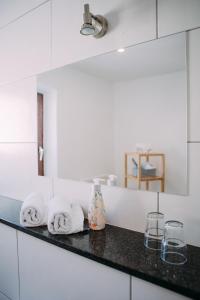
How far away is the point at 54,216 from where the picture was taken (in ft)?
3.29

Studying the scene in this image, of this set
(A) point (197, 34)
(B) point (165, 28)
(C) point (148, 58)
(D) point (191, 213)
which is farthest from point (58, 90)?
(D) point (191, 213)

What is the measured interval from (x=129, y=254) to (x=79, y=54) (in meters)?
0.97

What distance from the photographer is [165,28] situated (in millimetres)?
919

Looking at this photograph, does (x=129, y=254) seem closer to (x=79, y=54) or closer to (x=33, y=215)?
(x=33, y=215)

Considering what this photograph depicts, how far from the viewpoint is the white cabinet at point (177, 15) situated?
85 centimetres

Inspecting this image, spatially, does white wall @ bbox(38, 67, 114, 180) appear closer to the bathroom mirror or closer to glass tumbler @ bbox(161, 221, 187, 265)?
the bathroom mirror

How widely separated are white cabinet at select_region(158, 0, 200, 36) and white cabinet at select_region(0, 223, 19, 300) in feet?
3.82

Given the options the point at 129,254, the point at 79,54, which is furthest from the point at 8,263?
the point at 79,54

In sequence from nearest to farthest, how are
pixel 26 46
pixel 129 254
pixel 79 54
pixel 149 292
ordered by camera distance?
1. pixel 149 292
2. pixel 129 254
3. pixel 79 54
4. pixel 26 46

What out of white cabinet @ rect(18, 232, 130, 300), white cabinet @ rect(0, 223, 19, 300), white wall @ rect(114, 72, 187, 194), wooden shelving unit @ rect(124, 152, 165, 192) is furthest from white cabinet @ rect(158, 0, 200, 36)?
white cabinet @ rect(0, 223, 19, 300)

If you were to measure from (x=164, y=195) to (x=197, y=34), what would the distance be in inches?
24.7

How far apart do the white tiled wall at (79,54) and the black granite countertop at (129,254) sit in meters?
0.10

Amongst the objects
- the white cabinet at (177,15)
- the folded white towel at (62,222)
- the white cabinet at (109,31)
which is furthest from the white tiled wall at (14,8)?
the folded white towel at (62,222)

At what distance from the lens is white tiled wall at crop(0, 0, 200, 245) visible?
871 mm
